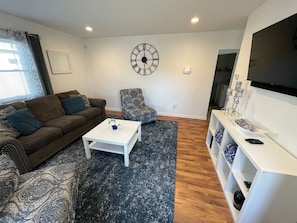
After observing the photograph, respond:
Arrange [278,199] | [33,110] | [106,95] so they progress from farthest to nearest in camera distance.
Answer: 1. [106,95]
2. [33,110]
3. [278,199]

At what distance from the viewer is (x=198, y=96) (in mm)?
3660

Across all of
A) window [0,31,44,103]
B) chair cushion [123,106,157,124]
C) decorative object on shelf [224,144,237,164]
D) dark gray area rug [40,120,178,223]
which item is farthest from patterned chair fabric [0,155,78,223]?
window [0,31,44,103]

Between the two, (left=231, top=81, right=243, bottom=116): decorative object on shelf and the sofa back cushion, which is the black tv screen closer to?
(left=231, top=81, right=243, bottom=116): decorative object on shelf

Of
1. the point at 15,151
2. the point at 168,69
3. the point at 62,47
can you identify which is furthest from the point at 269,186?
the point at 62,47

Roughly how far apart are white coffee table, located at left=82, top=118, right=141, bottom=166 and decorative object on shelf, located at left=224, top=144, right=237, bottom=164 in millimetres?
1315

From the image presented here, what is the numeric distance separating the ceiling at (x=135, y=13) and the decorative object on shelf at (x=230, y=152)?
1.95m

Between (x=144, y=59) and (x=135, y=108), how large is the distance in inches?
58.0

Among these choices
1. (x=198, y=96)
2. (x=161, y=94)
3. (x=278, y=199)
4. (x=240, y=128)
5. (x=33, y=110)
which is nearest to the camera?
(x=278, y=199)

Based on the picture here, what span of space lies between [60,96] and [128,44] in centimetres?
229

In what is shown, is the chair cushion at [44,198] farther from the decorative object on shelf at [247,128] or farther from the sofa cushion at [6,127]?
the decorative object on shelf at [247,128]

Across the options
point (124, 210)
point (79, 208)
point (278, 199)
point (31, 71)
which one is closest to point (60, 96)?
point (31, 71)

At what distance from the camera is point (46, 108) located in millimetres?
2537

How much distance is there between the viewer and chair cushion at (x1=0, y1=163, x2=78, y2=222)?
876 millimetres

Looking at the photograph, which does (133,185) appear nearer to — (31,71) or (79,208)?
(79,208)
